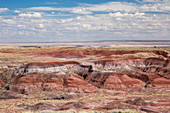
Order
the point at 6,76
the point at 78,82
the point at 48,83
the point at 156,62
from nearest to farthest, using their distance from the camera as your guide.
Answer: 1. the point at 48,83
2. the point at 78,82
3. the point at 6,76
4. the point at 156,62

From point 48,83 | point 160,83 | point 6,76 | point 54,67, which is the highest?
point 54,67

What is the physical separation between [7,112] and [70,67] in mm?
45028

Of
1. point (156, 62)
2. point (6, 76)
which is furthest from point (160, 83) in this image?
point (6, 76)

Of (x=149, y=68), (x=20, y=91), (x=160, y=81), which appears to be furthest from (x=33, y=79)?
(x=149, y=68)

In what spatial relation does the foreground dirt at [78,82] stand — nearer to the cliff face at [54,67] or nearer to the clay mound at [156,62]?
the cliff face at [54,67]

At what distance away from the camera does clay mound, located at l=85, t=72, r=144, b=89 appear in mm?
75562

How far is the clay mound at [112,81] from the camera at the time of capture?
248 feet

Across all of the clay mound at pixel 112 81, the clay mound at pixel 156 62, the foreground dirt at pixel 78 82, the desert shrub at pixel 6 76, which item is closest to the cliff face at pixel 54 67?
the foreground dirt at pixel 78 82

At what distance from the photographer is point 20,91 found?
7019 centimetres

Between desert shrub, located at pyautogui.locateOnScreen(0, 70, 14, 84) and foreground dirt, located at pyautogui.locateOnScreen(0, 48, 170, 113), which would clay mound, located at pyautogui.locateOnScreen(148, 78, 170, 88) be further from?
desert shrub, located at pyautogui.locateOnScreen(0, 70, 14, 84)

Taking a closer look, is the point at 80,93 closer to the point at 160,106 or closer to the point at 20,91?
the point at 20,91

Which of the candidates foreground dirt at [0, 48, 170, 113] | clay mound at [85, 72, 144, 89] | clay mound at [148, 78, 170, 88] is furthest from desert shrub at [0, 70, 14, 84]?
clay mound at [148, 78, 170, 88]

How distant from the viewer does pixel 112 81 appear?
76188mm

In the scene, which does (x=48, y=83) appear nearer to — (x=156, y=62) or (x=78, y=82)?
(x=78, y=82)
